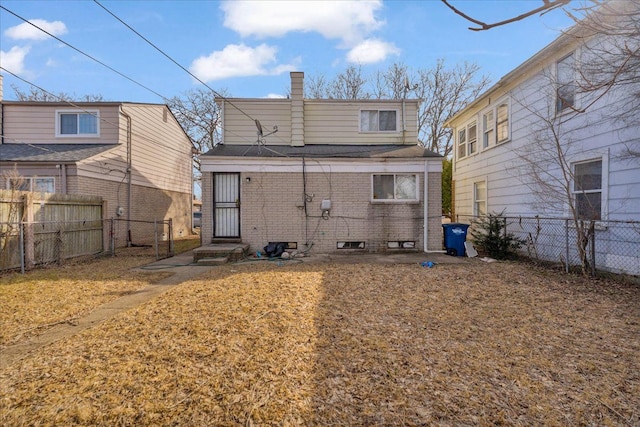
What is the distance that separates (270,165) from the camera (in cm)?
1055

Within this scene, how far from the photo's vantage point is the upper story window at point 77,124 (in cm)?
1334

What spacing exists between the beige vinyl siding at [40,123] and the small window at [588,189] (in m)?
15.4

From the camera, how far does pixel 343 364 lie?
3.13 metres

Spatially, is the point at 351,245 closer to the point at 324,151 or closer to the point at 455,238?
the point at 455,238

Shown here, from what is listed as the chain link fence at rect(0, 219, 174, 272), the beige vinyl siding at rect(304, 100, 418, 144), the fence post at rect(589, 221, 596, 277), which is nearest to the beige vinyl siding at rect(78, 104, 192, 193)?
the chain link fence at rect(0, 219, 174, 272)

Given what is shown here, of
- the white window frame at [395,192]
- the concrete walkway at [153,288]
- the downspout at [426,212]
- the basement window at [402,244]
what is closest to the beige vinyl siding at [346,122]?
the white window frame at [395,192]

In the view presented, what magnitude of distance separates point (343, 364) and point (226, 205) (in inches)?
336

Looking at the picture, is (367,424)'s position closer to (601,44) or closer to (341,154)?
(601,44)

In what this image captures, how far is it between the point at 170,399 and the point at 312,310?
2405 millimetres

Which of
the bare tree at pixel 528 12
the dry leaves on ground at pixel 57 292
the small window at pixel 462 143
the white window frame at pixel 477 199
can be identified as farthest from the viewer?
the small window at pixel 462 143

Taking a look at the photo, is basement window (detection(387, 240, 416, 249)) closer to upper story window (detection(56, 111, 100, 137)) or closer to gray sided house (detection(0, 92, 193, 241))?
gray sided house (detection(0, 92, 193, 241))

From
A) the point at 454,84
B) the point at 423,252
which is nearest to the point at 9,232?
the point at 423,252

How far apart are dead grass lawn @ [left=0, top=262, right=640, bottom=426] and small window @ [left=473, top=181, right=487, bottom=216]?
7.06 m

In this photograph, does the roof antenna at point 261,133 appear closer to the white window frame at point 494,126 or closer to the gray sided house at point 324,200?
the gray sided house at point 324,200
